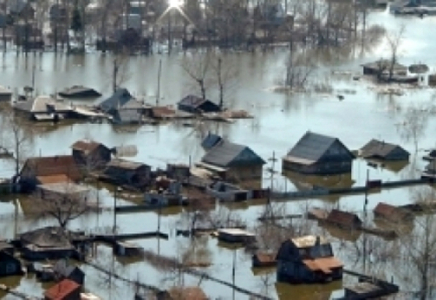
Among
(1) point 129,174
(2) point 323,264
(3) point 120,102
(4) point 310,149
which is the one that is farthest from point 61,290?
(3) point 120,102

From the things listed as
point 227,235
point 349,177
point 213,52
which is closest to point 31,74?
point 213,52

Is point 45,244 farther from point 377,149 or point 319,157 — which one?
point 377,149

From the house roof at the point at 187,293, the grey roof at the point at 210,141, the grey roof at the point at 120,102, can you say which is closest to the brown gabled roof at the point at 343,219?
the house roof at the point at 187,293

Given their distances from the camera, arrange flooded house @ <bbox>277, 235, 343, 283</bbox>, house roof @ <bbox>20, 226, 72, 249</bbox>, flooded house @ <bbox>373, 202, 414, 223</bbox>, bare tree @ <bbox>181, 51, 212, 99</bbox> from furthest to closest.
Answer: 1. bare tree @ <bbox>181, 51, 212, 99</bbox>
2. flooded house @ <bbox>373, 202, 414, 223</bbox>
3. house roof @ <bbox>20, 226, 72, 249</bbox>
4. flooded house @ <bbox>277, 235, 343, 283</bbox>

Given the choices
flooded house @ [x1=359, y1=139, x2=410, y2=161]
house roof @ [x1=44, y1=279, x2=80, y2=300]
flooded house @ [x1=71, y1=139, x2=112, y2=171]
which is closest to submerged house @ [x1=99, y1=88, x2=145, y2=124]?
flooded house @ [x1=71, y1=139, x2=112, y2=171]

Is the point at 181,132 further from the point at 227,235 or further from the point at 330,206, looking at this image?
the point at 227,235

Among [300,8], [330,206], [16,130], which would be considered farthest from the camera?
[300,8]

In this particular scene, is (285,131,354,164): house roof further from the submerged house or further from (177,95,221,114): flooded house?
(177,95,221,114): flooded house

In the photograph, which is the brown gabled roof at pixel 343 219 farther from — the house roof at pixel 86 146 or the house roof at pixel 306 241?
the house roof at pixel 86 146
